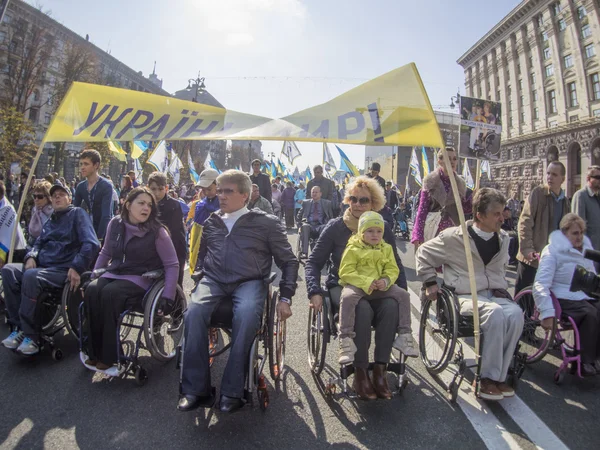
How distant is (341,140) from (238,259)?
1284 millimetres

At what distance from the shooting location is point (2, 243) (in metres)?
4.31

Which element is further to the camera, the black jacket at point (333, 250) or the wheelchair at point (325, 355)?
the black jacket at point (333, 250)

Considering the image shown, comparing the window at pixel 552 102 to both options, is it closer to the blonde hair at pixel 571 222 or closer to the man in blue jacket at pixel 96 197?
the blonde hair at pixel 571 222

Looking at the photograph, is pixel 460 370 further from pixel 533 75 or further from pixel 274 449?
pixel 533 75

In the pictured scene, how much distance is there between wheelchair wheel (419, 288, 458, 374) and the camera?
2.94m

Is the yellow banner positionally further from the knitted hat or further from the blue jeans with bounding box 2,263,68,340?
the blue jeans with bounding box 2,263,68,340

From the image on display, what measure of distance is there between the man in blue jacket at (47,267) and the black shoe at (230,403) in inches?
74.4

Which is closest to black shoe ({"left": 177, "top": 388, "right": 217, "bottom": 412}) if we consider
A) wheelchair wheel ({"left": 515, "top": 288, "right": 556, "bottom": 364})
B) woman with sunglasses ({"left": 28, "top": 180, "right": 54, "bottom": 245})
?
wheelchair wheel ({"left": 515, "top": 288, "right": 556, "bottom": 364})

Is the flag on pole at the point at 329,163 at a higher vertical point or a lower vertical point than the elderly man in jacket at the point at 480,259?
higher

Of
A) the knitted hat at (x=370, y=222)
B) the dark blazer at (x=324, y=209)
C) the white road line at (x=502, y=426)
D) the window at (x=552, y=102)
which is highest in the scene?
the window at (x=552, y=102)

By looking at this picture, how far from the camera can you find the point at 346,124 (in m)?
3.22

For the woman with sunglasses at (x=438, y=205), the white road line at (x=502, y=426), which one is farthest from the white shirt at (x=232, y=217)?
the woman with sunglasses at (x=438, y=205)

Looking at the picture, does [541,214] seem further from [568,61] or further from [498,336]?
[568,61]

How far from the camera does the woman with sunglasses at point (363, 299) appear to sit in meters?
2.74
